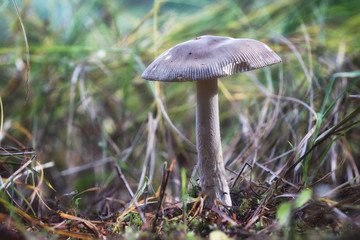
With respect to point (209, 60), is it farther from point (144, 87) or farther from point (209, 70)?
point (144, 87)

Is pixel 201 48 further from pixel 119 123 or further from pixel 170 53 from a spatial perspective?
pixel 119 123

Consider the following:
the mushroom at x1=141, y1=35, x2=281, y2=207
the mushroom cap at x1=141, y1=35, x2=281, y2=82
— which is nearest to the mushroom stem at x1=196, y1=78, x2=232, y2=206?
the mushroom at x1=141, y1=35, x2=281, y2=207

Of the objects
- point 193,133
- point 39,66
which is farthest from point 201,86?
point 39,66

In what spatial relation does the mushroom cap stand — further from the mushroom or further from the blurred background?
the blurred background

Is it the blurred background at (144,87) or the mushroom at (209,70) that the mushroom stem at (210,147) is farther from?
the blurred background at (144,87)

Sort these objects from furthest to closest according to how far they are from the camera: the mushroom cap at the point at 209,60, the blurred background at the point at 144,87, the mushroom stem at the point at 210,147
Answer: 1. the blurred background at the point at 144,87
2. the mushroom stem at the point at 210,147
3. the mushroom cap at the point at 209,60

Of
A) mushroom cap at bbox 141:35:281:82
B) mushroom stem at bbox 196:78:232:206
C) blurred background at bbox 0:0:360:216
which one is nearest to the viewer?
mushroom cap at bbox 141:35:281:82

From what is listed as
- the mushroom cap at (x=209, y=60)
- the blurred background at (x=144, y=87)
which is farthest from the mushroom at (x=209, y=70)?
the blurred background at (x=144, y=87)

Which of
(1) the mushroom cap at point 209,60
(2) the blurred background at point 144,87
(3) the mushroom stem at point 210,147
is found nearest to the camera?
(1) the mushroom cap at point 209,60
